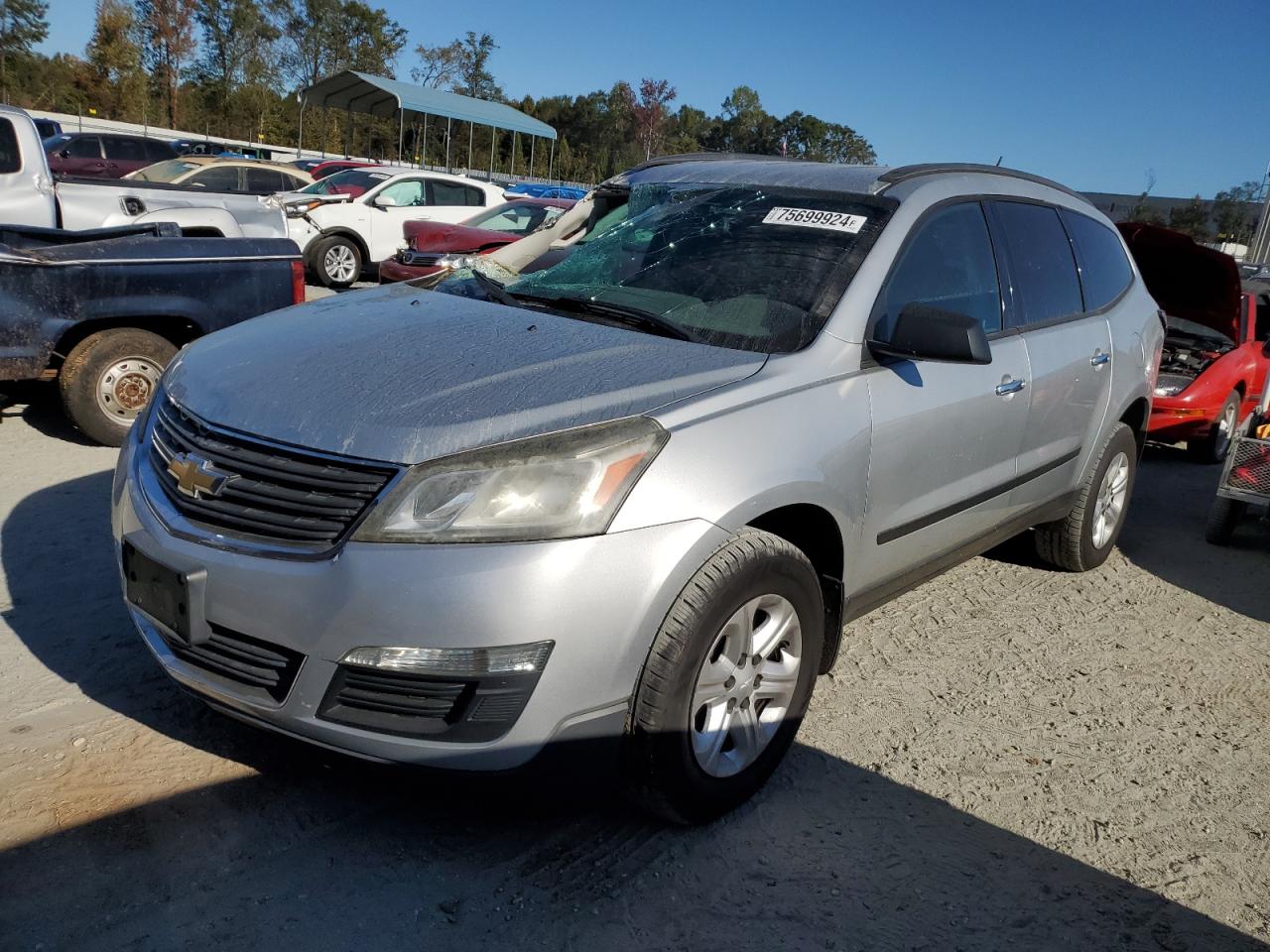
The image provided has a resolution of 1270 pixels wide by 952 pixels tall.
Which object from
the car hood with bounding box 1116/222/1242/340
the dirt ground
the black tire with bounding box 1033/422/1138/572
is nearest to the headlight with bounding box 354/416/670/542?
the dirt ground

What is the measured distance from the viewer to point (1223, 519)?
6004 mm

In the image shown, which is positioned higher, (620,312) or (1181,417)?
(620,312)

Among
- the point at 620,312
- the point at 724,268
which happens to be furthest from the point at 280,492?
the point at 724,268

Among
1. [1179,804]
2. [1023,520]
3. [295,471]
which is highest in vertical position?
[295,471]

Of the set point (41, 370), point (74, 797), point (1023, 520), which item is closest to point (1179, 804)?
point (1023, 520)

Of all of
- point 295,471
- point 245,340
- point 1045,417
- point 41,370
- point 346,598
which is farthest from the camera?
point 41,370

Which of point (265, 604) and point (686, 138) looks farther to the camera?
point (686, 138)

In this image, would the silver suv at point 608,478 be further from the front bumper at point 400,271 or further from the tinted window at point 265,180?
the tinted window at point 265,180

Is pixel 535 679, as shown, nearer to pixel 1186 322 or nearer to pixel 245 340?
pixel 245 340

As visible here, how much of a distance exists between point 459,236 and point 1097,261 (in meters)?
9.19

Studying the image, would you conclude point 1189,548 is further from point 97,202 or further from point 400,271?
point 97,202

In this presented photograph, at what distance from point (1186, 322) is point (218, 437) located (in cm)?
864

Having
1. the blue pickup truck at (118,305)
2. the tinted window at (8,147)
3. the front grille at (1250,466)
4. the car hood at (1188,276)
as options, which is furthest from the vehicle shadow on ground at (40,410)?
the car hood at (1188,276)

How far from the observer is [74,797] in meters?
2.78
